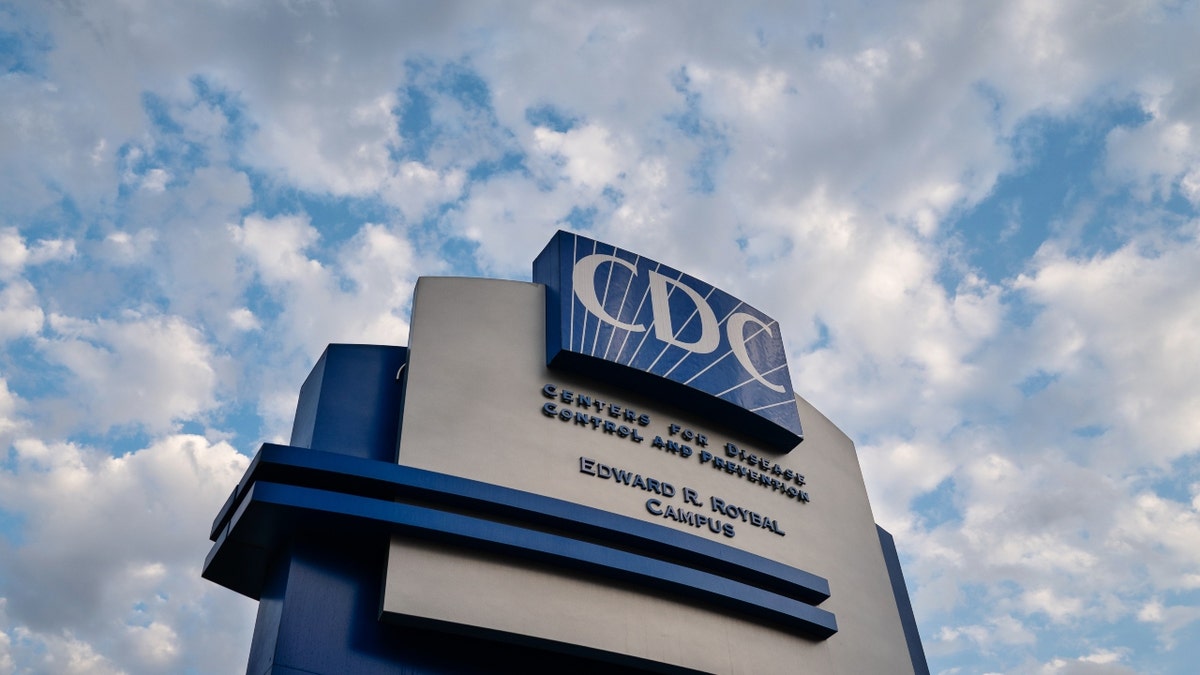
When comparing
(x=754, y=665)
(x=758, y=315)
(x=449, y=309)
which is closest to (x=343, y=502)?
(x=449, y=309)

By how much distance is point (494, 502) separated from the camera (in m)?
15.7

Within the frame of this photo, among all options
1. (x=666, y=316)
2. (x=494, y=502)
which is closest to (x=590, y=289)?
(x=666, y=316)

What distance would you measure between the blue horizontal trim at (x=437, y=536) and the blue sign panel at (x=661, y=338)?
14.1 ft

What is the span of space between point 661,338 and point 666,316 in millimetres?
936

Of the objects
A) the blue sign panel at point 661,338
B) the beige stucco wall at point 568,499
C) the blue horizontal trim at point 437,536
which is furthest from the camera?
the blue sign panel at point 661,338

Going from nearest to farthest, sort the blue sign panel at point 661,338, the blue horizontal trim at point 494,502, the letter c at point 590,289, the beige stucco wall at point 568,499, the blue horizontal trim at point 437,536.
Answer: the blue horizontal trim at point 437,536 < the blue horizontal trim at point 494,502 < the beige stucco wall at point 568,499 < the blue sign panel at point 661,338 < the letter c at point 590,289

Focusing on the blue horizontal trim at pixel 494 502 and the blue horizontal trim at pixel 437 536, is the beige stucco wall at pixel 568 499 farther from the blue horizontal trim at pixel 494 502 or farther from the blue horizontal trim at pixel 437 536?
the blue horizontal trim at pixel 494 502

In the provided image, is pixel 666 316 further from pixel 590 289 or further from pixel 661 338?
pixel 590 289

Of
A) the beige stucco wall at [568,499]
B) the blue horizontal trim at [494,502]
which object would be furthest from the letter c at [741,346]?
the blue horizontal trim at [494,502]

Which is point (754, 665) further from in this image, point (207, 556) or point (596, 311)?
point (207, 556)

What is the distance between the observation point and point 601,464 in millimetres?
18297

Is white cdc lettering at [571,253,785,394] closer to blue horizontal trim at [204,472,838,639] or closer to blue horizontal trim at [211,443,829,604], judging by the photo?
blue horizontal trim at [211,443,829,604]

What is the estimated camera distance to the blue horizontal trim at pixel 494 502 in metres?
14.9

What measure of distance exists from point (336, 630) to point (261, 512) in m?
2.34
